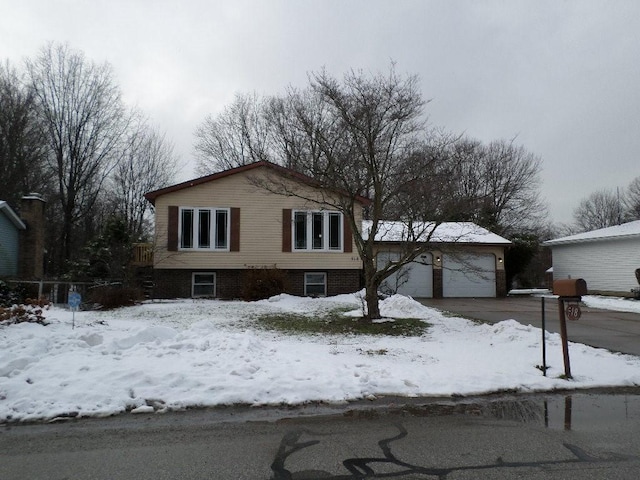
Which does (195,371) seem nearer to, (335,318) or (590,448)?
(590,448)

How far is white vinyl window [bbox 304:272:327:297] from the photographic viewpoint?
22125mm

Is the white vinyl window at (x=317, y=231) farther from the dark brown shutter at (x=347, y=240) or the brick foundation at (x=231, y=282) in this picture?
the brick foundation at (x=231, y=282)

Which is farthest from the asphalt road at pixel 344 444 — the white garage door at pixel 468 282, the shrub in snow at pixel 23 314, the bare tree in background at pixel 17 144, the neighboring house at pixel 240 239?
the bare tree in background at pixel 17 144

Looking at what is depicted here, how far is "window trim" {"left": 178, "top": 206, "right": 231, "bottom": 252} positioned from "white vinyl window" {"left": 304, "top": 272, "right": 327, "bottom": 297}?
12.8ft

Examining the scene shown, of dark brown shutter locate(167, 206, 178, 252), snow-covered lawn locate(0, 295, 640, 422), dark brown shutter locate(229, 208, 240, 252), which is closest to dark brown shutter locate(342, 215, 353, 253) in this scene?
dark brown shutter locate(229, 208, 240, 252)

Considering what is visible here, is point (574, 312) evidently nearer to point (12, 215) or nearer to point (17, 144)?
point (12, 215)

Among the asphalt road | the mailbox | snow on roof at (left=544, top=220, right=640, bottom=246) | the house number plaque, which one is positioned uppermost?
snow on roof at (left=544, top=220, right=640, bottom=246)

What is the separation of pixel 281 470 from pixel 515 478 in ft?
6.24

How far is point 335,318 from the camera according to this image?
13.6 meters

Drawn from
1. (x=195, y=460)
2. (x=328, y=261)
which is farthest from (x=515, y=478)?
(x=328, y=261)

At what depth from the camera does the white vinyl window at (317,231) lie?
71.5 ft

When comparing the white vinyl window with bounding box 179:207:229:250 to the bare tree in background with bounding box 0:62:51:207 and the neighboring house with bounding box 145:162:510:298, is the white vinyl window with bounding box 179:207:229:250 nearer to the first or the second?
the neighboring house with bounding box 145:162:510:298

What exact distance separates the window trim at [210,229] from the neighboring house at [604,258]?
19262 millimetres

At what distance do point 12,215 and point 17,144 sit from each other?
1004 centimetres
